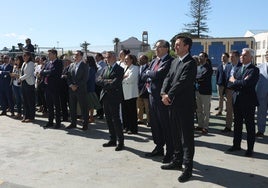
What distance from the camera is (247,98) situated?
7059 millimetres

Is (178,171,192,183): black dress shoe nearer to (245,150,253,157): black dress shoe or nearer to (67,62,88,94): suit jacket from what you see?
(245,150,253,157): black dress shoe

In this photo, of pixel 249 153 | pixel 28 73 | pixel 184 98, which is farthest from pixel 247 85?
pixel 28 73

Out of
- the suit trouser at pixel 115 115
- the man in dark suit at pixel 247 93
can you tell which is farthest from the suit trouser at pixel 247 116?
the suit trouser at pixel 115 115

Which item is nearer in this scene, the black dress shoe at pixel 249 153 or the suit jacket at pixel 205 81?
the black dress shoe at pixel 249 153

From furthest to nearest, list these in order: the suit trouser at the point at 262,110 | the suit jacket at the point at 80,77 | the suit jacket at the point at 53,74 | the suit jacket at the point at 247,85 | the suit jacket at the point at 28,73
→ the suit jacket at the point at 28,73 → the suit jacket at the point at 53,74 → the suit jacket at the point at 80,77 → the suit trouser at the point at 262,110 → the suit jacket at the point at 247,85

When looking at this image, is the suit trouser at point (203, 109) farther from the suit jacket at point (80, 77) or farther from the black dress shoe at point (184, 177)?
the black dress shoe at point (184, 177)

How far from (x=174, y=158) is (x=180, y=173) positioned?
1.11 ft

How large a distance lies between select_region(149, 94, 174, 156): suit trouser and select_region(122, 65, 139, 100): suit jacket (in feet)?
7.74

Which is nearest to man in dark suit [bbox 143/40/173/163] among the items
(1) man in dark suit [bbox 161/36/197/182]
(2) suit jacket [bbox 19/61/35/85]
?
(1) man in dark suit [bbox 161/36/197/182]

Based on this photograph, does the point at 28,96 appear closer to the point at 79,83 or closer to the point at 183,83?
the point at 79,83

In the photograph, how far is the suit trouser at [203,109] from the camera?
936 cm

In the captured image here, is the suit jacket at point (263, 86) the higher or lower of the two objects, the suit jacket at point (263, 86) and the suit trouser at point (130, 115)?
the higher

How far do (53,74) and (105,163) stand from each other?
4.09 meters

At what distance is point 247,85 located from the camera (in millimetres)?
6992
